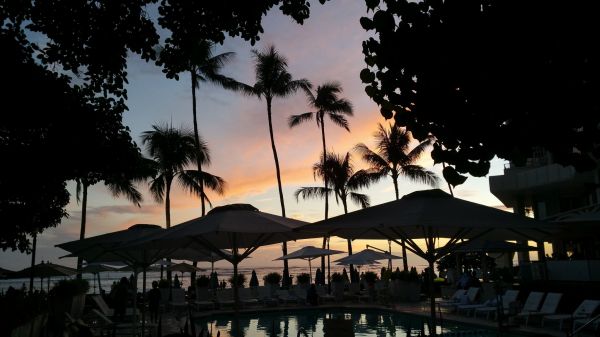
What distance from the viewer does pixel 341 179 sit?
39.8m

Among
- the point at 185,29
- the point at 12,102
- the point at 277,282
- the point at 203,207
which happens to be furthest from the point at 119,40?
the point at 203,207

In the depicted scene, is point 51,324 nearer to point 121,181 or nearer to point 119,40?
point 121,181

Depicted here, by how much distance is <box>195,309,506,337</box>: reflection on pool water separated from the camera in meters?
16.3

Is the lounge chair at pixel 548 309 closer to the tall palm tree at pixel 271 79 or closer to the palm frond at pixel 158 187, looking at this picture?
the tall palm tree at pixel 271 79

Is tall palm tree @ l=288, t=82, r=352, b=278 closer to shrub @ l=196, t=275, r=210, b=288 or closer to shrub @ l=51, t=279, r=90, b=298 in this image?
shrub @ l=196, t=275, r=210, b=288

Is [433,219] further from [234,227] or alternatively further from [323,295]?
[323,295]

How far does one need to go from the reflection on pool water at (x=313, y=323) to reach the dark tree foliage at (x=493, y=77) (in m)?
11.4

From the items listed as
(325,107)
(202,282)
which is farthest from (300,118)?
(202,282)

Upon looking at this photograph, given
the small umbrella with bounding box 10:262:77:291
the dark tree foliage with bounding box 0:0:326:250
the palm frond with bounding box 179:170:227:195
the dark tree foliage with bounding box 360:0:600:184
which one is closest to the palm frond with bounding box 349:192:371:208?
the palm frond with bounding box 179:170:227:195

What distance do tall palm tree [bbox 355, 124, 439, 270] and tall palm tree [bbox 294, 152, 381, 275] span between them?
0.93 meters

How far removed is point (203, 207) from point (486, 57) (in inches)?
1233

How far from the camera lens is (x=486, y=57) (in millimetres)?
3213

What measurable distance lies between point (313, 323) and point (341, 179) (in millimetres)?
21176

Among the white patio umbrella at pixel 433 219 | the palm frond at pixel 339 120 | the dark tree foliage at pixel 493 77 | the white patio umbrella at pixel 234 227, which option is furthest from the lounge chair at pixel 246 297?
the dark tree foliage at pixel 493 77
